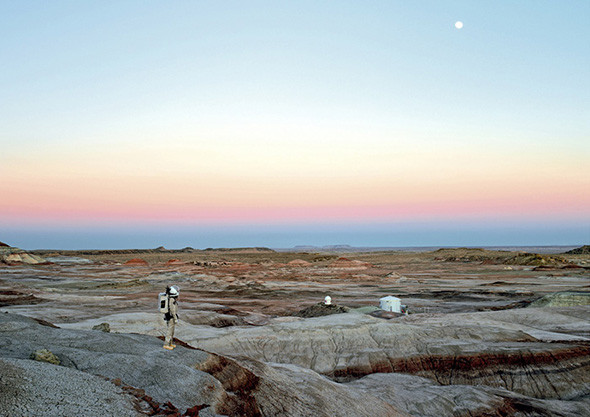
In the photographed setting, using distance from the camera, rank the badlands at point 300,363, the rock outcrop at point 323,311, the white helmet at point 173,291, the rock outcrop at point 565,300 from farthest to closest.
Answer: the rock outcrop at point 565,300 < the rock outcrop at point 323,311 < the white helmet at point 173,291 < the badlands at point 300,363

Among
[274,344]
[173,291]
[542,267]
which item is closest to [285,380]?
[173,291]

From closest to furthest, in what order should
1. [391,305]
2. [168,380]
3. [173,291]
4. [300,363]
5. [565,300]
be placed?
[168,380], [173,291], [300,363], [391,305], [565,300]

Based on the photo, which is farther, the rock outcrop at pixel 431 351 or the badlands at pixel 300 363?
the rock outcrop at pixel 431 351

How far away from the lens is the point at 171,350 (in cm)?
971

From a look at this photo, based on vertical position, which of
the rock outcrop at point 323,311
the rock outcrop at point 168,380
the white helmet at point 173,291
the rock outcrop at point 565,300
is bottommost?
the rock outcrop at point 323,311

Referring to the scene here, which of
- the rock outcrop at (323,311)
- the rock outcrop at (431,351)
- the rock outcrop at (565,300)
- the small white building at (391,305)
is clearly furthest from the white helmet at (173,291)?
the rock outcrop at (565,300)

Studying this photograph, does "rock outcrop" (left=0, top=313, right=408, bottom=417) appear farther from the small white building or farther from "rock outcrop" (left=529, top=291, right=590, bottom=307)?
"rock outcrop" (left=529, top=291, right=590, bottom=307)

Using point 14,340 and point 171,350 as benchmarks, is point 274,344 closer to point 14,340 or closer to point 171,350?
point 171,350

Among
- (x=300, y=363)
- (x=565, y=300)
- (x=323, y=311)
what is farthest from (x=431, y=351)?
(x=565, y=300)

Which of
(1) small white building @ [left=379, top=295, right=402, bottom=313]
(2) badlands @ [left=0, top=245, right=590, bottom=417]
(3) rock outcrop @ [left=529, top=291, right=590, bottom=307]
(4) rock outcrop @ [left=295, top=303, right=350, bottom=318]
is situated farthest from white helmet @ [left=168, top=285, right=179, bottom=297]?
(3) rock outcrop @ [left=529, top=291, right=590, bottom=307]

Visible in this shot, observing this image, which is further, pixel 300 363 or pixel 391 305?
pixel 391 305

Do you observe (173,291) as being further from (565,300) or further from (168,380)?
(565,300)

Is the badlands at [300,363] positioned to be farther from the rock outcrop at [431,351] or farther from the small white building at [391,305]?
the small white building at [391,305]

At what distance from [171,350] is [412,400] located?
7.08 m
